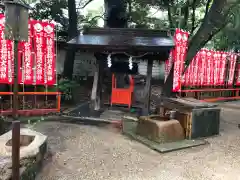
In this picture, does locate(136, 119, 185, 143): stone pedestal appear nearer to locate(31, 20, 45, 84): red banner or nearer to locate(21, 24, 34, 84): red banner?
locate(31, 20, 45, 84): red banner

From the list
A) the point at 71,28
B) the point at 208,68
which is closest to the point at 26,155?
the point at 71,28

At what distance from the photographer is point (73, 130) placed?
7656 mm

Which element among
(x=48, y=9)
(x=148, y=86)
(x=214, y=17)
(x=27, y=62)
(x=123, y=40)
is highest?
(x=48, y=9)

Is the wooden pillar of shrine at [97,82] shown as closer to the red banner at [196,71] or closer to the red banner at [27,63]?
the red banner at [27,63]

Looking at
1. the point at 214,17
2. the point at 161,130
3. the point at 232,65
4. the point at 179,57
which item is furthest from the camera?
the point at 232,65

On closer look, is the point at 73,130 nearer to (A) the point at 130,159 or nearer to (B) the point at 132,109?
(A) the point at 130,159

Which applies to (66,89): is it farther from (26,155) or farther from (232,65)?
(232,65)

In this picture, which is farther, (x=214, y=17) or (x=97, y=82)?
(x=97, y=82)

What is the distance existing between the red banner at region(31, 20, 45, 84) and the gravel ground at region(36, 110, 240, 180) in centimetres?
226

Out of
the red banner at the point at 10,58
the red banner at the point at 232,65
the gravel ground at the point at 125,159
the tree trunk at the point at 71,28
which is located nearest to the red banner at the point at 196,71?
the red banner at the point at 232,65

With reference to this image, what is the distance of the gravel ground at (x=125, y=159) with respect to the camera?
4797 millimetres

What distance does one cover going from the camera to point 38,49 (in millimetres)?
8898

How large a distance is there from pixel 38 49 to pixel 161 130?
540cm

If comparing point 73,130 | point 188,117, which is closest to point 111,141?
point 73,130
